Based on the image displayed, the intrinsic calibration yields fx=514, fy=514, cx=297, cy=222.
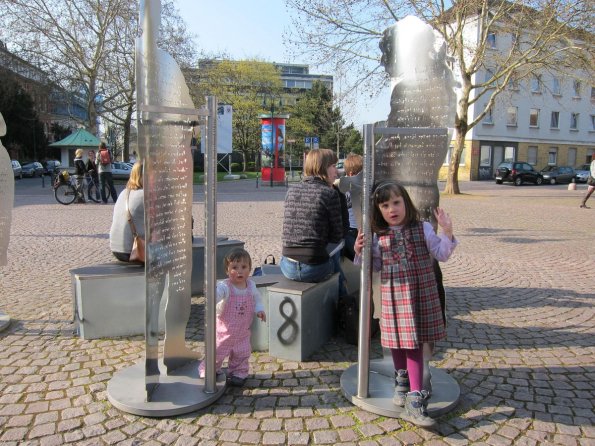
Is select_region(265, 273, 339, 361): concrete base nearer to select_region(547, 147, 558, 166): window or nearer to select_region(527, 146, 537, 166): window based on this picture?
select_region(527, 146, 537, 166): window

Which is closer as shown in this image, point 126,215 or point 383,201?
point 383,201

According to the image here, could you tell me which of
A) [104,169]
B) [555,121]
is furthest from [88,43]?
[555,121]

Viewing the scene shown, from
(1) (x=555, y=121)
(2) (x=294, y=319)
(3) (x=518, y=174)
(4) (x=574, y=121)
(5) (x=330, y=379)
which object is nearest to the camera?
(5) (x=330, y=379)

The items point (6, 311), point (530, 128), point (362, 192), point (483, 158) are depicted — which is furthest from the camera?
point (530, 128)

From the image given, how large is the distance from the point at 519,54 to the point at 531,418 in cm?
2044

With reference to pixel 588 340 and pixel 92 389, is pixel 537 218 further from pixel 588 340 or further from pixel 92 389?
pixel 92 389

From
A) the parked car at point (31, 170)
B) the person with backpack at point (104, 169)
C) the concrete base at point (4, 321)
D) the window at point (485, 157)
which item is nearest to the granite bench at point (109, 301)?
the concrete base at point (4, 321)

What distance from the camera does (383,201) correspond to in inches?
124

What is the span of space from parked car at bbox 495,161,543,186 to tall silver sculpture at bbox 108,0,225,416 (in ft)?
119

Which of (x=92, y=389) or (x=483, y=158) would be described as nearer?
(x=92, y=389)

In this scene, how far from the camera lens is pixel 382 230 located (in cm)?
323

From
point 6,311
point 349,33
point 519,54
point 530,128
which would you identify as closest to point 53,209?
point 6,311

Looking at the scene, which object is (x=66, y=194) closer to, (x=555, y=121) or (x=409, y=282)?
(x=409, y=282)

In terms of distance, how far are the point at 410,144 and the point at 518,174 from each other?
35811 mm
